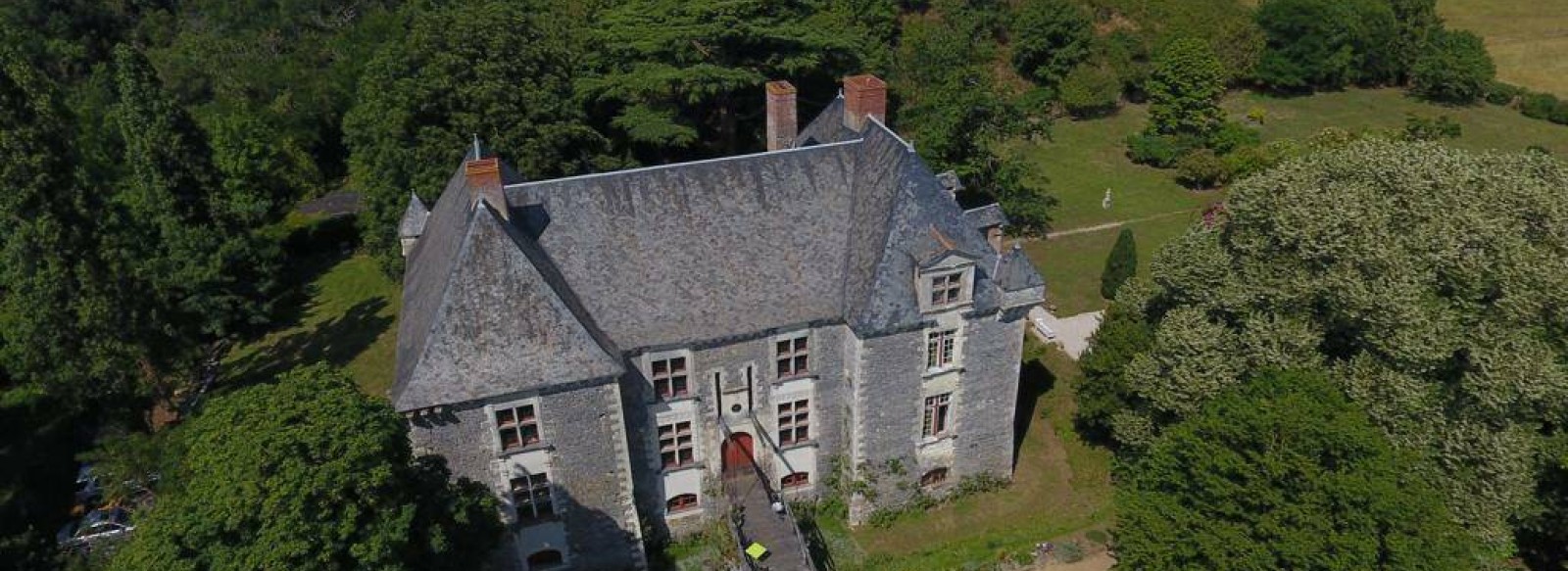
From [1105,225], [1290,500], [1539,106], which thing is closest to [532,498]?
[1290,500]

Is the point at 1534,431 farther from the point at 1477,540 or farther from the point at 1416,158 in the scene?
the point at 1416,158

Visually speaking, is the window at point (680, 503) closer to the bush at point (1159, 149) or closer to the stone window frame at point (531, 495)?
the stone window frame at point (531, 495)

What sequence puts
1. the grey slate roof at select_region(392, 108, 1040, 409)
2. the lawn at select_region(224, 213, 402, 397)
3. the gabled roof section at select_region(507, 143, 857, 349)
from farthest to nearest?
the lawn at select_region(224, 213, 402, 397), the gabled roof section at select_region(507, 143, 857, 349), the grey slate roof at select_region(392, 108, 1040, 409)

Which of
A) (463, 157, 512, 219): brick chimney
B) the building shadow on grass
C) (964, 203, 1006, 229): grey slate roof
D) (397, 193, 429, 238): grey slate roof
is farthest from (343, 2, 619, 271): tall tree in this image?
the building shadow on grass

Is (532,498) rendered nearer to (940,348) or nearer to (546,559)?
(546,559)

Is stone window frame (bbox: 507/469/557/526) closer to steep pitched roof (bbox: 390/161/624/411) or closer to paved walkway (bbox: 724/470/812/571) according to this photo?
steep pitched roof (bbox: 390/161/624/411)
